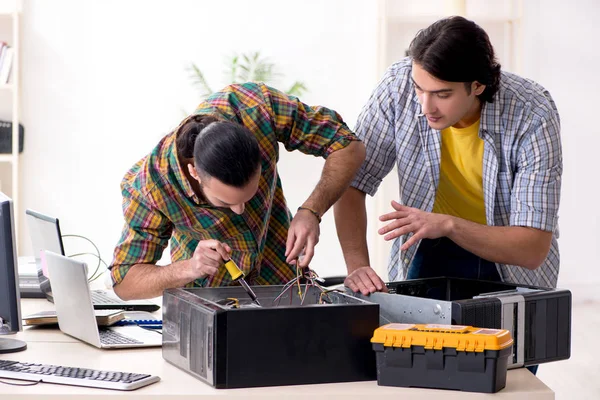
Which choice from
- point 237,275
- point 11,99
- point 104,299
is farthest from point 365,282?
point 11,99

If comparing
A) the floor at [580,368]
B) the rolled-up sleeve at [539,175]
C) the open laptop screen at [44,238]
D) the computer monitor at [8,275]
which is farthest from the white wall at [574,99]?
the computer monitor at [8,275]

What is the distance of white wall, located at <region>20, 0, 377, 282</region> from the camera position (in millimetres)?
5215

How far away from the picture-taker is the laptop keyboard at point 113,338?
2.06 meters

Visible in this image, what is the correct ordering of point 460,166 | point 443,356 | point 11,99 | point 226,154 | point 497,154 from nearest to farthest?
point 443,356 → point 226,154 → point 497,154 → point 460,166 → point 11,99

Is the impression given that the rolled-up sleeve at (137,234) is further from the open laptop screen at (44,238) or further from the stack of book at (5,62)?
the stack of book at (5,62)

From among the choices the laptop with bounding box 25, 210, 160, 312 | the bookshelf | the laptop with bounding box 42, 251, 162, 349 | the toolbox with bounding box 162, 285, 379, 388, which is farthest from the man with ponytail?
the bookshelf

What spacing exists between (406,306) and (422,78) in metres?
0.62

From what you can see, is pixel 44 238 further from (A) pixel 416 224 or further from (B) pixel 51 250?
(A) pixel 416 224

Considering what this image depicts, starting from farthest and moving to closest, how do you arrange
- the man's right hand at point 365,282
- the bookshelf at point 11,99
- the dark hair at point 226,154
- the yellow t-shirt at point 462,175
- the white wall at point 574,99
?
the white wall at point 574,99 < the bookshelf at point 11,99 < the yellow t-shirt at point 462,175 < the man's right hand at point 365,282 < the dark hair at point 226,154

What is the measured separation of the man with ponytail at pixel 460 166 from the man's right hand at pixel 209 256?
346 millimetres

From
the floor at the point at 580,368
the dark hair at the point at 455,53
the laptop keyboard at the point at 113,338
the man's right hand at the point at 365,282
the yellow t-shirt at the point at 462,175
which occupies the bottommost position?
the floor at the point at 580,368

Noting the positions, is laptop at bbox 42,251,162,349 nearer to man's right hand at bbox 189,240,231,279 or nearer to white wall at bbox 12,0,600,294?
man's right hand at bbox 189,240,231,279

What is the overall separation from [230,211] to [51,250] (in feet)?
2.43

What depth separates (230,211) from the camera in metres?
2.17
